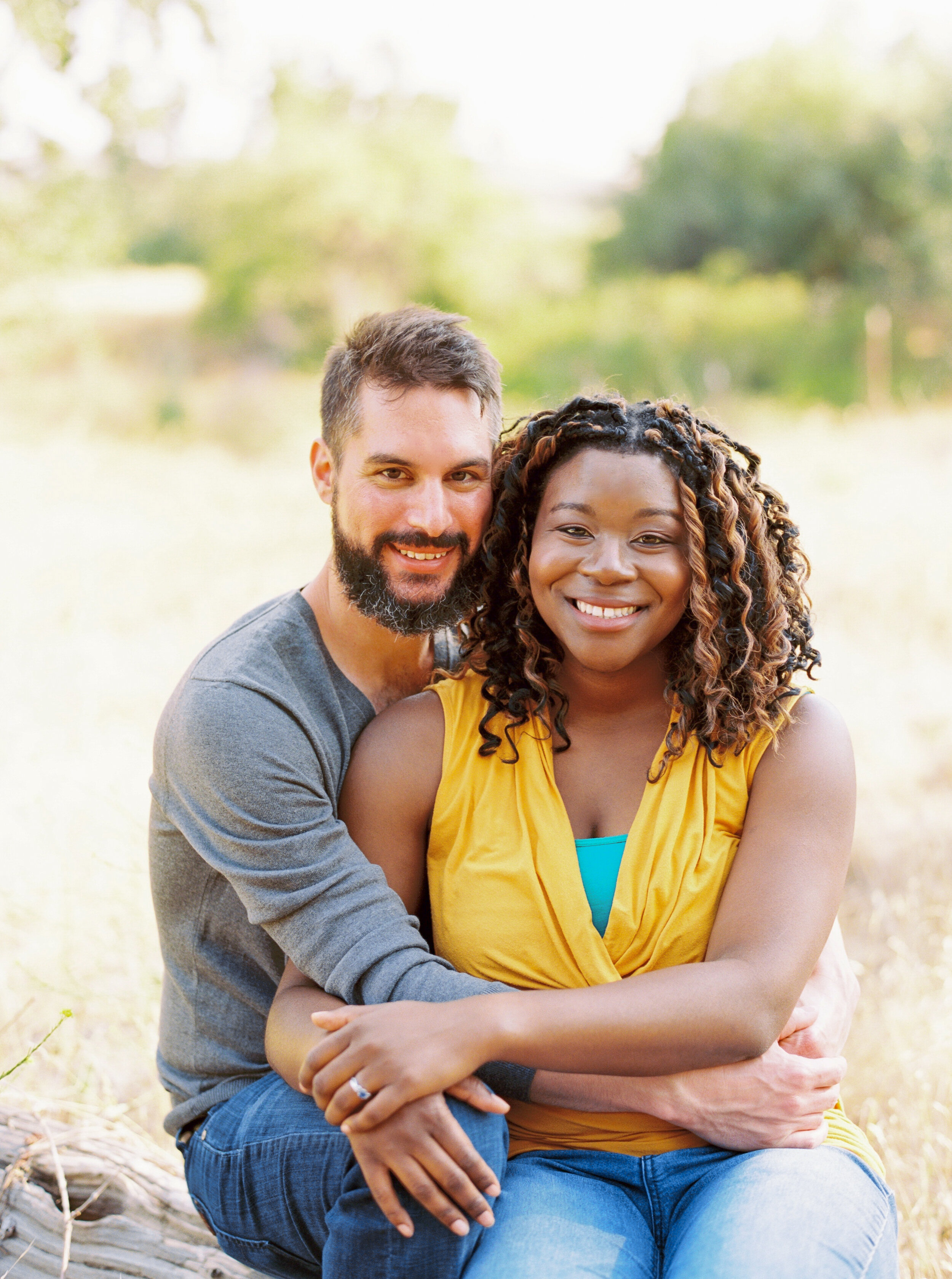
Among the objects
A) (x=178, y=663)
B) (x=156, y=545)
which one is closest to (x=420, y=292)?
(x=156, y=545)

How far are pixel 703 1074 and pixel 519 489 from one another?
3.75 ft

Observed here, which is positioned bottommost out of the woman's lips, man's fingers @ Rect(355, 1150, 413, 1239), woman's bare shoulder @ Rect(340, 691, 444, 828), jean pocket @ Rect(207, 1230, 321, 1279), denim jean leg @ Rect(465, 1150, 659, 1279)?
jean pocket @ Rect(207, 1230, 321, 1279)

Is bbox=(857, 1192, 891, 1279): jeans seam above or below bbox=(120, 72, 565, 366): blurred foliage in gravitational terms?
below

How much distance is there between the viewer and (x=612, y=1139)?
1.98 m

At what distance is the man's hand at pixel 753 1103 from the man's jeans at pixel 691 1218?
0.03 meters

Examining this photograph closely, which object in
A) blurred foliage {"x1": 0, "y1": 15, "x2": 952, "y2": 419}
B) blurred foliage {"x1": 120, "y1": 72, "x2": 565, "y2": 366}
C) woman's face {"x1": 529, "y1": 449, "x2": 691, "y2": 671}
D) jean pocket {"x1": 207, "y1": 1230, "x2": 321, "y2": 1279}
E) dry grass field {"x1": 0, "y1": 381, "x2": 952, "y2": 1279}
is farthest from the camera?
blurred foliage {"x1": 120, "y1": 72, "x2": 565, "y2": 366}

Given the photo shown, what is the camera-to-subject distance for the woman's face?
2.12m

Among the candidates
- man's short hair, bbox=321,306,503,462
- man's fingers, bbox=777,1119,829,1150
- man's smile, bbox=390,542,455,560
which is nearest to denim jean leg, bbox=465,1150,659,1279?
man's fingers, bbox=777,1119,829,1150

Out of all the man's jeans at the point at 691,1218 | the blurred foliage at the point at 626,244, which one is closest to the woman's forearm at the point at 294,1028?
the man's jeans at the point at 691,1218

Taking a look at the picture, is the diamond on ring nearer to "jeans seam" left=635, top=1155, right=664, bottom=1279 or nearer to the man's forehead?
"jeans seam" left=635, top=1155, right=664, bottom=1279

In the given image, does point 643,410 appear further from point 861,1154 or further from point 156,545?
point 156,545

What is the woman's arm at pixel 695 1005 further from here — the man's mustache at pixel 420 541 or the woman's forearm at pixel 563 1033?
the man's mustache at pixel 420 541

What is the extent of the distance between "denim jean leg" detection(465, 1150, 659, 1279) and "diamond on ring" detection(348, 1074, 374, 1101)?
0.31 metres

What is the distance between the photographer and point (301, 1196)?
1904 mm
